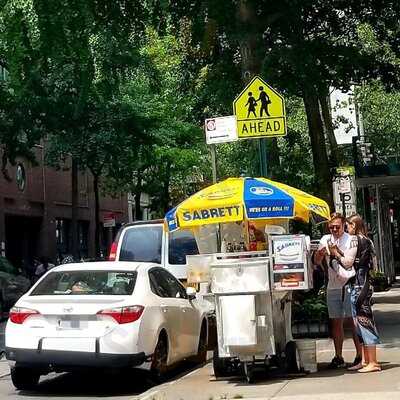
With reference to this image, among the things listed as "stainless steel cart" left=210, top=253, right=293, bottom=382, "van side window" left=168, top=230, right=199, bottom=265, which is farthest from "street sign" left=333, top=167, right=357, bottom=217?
"stainless steel cart" left=210, top=253, right=293, bottom=382

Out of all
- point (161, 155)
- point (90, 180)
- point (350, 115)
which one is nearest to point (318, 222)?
point (350, 115)

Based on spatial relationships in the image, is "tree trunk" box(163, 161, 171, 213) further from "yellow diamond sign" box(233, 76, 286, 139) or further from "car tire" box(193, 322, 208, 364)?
"yellow diamond sign" box(233, 76, 286, 139)

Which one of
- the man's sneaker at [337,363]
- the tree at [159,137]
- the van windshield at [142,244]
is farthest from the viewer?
the tree at [159,137]

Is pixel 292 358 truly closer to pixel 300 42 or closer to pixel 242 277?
pixel 242 277

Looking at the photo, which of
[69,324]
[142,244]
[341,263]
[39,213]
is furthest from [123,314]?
[39,213]

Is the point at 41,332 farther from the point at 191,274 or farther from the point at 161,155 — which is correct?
the point at 161,155

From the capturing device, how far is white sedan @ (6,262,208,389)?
9031mm

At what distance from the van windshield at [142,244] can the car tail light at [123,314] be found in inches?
157

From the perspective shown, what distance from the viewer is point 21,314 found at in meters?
9.38

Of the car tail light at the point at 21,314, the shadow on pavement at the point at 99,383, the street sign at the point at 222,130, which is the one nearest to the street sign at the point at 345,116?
the street sign at the point at 222,130

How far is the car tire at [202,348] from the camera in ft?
38.1

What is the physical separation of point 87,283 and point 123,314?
851 mm

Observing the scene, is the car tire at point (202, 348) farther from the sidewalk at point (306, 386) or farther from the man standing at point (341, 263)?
the man standing at point (341, 263)

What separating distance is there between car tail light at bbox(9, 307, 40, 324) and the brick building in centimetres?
2412
